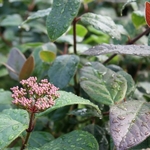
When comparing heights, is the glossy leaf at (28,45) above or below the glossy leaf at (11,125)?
below

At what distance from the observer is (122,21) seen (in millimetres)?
1667

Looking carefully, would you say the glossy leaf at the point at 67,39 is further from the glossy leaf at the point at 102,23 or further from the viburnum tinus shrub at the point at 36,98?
the viburnum tinus shrub at the point at 36,98

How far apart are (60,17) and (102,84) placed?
19cm

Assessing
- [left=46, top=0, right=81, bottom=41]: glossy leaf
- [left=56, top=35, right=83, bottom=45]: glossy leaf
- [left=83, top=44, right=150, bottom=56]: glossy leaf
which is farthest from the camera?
[left=56, top=35, right=83, bottom=45]: glossy leaf

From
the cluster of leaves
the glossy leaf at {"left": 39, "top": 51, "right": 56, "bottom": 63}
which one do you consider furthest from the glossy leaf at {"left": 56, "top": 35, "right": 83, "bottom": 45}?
the glossy leaf at {"left": 39, "top": 51, "right": 56, "bottom": 63}

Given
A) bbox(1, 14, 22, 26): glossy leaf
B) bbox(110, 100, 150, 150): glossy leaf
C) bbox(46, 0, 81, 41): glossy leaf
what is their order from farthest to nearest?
bbox(1, 14, 22, 26): glossy leaf, bbox(46, 0, 81, 41): glossy leaf, bbox(110, 100, 150, 150): glossy leaf

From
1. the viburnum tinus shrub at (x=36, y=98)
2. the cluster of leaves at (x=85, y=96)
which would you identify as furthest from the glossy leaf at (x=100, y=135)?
the viburnum tinus shrub at (x=36, y=98)

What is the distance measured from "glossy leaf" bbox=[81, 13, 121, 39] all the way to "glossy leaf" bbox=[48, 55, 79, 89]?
11 centimetres

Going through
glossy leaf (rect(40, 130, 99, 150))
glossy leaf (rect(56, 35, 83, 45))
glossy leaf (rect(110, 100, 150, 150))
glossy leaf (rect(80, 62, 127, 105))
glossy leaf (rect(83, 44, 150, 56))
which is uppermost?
glossy leaf (rect(83, 44, 150, 56))

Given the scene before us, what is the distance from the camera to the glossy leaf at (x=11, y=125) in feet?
2.20

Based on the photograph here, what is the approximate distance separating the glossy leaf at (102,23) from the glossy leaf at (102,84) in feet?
0.32

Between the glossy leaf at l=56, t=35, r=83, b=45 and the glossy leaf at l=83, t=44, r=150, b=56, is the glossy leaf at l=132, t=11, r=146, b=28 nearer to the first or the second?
the glossy leaf at l=56, t=35, r=83, b=45

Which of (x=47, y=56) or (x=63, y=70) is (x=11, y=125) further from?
(x=47, y=56)

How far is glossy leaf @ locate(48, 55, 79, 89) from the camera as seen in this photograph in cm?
99
